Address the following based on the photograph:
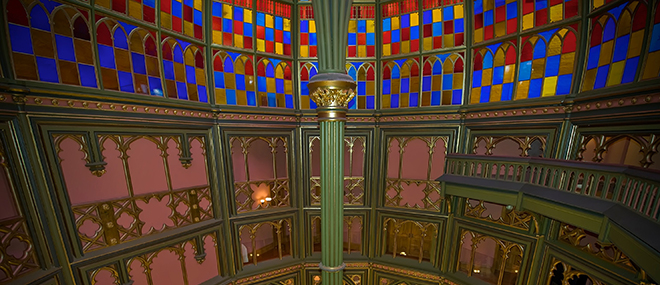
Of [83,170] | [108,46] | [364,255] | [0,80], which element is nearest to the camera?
[0,80]

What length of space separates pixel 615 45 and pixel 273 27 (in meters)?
7.31

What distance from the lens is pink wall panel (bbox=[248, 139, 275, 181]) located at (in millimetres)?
9945

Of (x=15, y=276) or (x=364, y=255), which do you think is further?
(x=364, y=255)

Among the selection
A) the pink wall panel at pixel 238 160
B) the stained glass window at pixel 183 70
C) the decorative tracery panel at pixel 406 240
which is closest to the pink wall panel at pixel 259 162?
the pink wall panel at pixel 238 160

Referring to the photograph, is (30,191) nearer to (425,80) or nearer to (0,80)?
(0,80)

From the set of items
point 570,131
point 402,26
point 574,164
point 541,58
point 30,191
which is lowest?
point 30,191

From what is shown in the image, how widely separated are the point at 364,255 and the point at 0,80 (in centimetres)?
872

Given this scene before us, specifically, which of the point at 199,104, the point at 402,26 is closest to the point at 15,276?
the point at 199,104

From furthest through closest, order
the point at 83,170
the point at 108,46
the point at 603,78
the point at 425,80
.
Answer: the point at 425,80 → the point at 83,170 → the point at 108,46 → the point at 603,78

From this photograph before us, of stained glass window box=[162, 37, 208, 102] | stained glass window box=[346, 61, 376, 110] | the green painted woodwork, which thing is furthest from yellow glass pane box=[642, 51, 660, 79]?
stained glass window box=[162, 37, 208, 102]

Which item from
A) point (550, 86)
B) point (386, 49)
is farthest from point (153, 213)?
point (550, 86)

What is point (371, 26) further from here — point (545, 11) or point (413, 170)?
point (413, 170)

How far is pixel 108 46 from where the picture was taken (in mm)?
4797

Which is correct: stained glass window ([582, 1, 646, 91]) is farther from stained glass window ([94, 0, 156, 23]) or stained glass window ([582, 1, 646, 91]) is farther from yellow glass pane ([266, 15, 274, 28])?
stained glass window ([94, 0, 156, 23])
